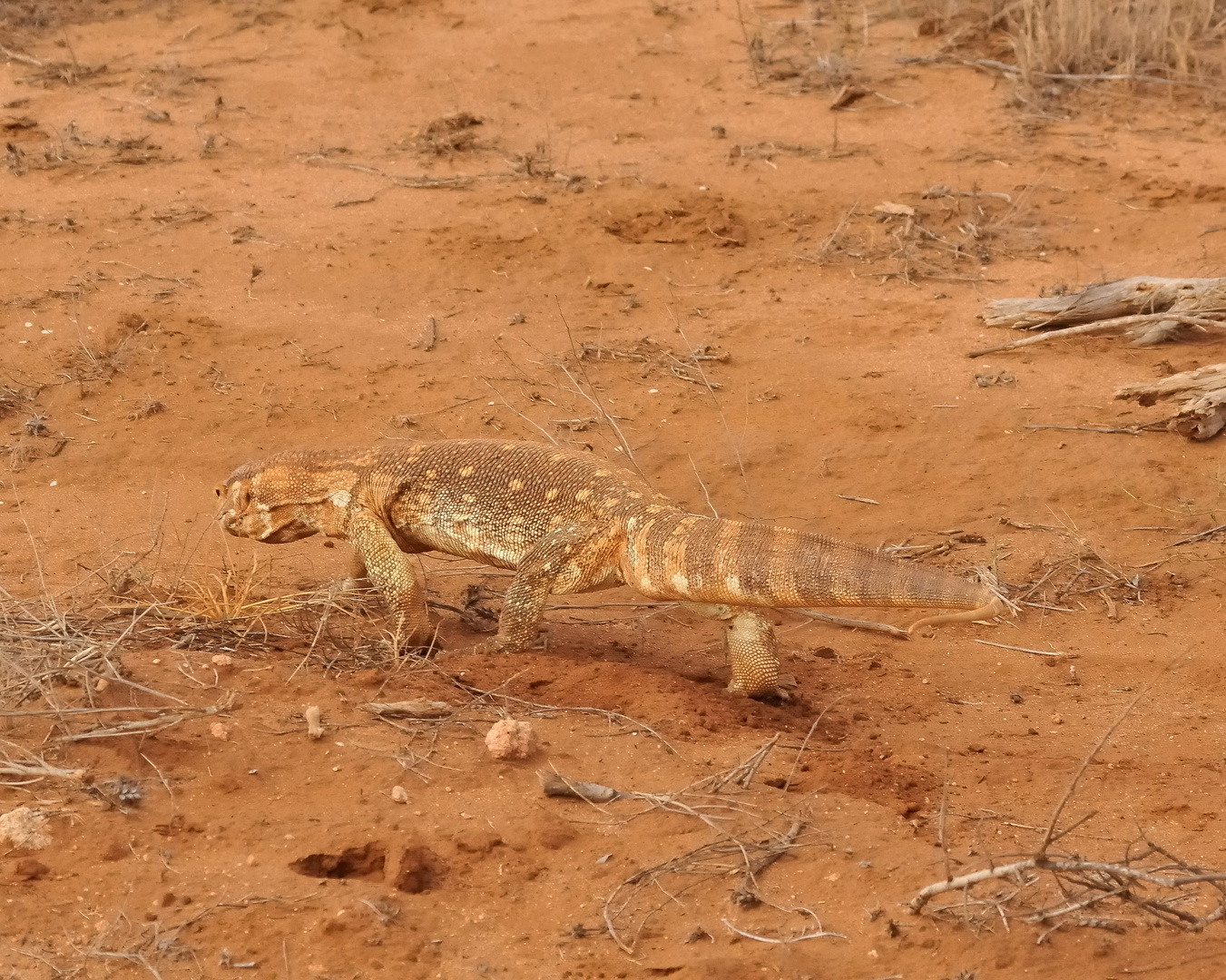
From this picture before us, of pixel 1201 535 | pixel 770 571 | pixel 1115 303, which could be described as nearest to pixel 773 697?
pixel 770 571

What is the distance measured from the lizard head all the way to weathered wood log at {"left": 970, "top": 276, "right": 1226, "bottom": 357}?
15.4 ft

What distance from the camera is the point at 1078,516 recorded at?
765 cm

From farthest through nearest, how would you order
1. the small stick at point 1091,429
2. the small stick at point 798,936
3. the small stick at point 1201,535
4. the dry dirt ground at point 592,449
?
1. the small stick at point 1091,429
2. the small stick at point 1201,535
3. the dry dirt ground at point 592,449
4. the small stick at point 798,936

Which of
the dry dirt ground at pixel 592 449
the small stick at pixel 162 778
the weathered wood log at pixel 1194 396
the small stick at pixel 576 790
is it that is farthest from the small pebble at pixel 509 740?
the weathered wood log at pixel 1194 396

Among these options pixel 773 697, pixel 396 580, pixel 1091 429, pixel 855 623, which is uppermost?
pixel 396 580

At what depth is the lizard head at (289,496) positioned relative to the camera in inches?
261

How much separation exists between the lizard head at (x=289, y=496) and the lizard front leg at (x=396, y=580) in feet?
0.99

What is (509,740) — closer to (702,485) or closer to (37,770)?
(37,770)

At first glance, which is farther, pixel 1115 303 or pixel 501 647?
pixel 1115 303

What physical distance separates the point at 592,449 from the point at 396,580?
2445 mm

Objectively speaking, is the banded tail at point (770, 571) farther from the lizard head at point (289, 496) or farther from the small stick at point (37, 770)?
the small stick at point (37, 770)

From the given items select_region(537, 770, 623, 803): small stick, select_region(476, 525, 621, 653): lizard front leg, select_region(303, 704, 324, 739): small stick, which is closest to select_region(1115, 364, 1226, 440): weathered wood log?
select_region(476, 525, 621, 653): lizard front leg

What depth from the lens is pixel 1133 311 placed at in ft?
30.5

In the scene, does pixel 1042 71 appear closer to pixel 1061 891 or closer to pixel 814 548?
pixel 814 548
